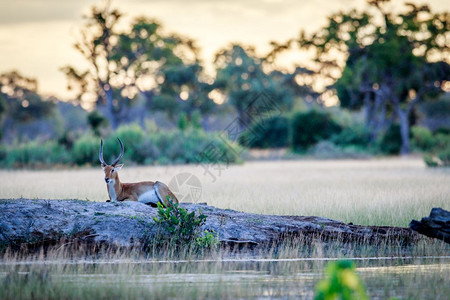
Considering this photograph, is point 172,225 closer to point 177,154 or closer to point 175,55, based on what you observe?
point 177,154

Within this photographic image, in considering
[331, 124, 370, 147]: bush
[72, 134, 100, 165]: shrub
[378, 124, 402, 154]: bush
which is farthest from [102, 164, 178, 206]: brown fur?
[331, 124, 370, 147]: bush

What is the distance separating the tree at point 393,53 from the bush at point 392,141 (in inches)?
22.3

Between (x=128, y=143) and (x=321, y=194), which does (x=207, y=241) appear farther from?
(x=128, y=143)

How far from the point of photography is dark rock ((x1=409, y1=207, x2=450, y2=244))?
30.4 feet

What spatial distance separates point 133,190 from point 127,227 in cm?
212

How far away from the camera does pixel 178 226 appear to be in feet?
34.3

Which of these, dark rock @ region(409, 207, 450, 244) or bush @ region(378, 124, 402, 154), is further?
bush @ region(378, 124, 402, 154)

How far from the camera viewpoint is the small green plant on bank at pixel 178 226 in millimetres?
10383

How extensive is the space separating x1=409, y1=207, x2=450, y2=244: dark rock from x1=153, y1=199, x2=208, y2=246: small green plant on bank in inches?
126

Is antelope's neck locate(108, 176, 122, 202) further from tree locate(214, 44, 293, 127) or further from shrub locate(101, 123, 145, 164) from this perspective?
tree locate(214, 44, 293, 127)

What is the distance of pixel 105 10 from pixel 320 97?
20648mm

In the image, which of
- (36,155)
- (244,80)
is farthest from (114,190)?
(244,80)

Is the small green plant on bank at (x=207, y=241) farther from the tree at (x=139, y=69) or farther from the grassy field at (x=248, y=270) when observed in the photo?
the tree at (x=139, y=69)

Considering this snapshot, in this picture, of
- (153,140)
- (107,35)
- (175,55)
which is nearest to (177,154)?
(153,140)
